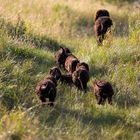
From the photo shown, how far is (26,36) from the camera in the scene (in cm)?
1080

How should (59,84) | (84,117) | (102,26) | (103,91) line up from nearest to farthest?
(84,117)
(103,91)
(59,84)
(102,26)

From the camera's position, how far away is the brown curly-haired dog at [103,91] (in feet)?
25.7

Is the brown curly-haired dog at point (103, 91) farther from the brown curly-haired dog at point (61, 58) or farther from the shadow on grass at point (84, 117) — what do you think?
the brown curly-haired dog at point (61, 58)

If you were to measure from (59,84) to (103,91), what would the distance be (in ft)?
3.34

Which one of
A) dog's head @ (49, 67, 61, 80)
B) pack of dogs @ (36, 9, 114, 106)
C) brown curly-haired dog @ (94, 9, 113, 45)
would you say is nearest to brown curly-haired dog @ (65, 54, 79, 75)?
pack of dogs @ (36, 9, 114, 106)

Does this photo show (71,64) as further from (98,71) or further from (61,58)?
(98,71)

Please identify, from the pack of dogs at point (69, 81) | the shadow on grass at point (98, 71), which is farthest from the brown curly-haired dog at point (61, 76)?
the shadow on grass at point (98, 71)

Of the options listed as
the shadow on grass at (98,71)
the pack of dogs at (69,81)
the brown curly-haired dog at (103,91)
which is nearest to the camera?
the pack of dogs at (69,81)

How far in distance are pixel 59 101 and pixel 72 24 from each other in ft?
20.8

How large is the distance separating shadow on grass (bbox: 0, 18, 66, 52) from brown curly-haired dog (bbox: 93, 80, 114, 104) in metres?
2.94

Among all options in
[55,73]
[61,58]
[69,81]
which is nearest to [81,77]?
[69,81]

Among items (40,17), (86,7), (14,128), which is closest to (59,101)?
(14,128)

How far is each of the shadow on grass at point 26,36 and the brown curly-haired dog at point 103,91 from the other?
2.94 meters

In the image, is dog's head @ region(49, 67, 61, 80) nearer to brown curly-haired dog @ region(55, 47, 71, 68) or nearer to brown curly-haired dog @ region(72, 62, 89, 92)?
brown curly-haired dog @ region(72, 62, 89, 92)
